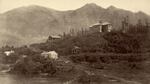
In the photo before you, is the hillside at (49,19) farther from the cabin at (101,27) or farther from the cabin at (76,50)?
the cabin at (76,50)

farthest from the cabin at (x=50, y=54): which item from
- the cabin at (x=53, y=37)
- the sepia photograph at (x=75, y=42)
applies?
the cabin at (x=53, y=37)

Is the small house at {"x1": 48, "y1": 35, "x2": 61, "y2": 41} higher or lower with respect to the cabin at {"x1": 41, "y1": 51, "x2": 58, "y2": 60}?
higher

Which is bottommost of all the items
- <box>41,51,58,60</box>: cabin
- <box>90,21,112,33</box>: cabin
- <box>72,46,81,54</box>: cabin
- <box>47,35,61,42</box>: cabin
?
<box>41,51,58,60</box>: cabin

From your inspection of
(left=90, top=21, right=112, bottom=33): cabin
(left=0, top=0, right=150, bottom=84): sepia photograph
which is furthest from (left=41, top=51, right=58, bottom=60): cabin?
(left=90, top=21, right=112, bottom=33): cabin

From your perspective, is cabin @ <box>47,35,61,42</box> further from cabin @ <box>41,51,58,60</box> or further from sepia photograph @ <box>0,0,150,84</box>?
cabin @ <box>41,51,58,60</box>

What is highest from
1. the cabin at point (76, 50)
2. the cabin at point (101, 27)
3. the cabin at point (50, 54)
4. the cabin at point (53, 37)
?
the cabin at point (101, 27)

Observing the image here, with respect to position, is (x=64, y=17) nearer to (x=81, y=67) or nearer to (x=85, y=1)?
(x=85, y=1)
